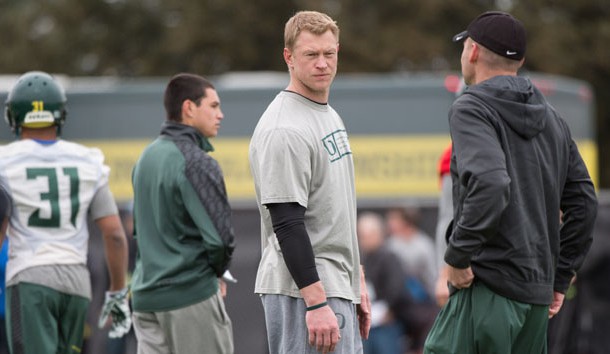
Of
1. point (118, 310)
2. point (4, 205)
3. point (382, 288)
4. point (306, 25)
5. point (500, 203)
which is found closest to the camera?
point (500, 203)

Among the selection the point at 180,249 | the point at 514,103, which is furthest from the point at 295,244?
the point at 180,249

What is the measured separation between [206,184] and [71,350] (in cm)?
128

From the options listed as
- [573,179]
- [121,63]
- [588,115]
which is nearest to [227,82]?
[588,115]

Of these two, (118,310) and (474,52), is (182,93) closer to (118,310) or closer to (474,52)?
(118,310)

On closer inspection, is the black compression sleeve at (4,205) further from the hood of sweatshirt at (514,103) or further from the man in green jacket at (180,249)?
the hood of sweatshirt at (514,103)

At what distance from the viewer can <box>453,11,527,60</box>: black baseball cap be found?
16.5 ft

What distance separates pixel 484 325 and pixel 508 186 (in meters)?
0.63

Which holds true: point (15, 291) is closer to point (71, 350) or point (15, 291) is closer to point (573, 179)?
point (71, 350)

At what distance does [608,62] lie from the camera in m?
29.5

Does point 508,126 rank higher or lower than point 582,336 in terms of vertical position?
higher

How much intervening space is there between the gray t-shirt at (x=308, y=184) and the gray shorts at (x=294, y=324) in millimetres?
46

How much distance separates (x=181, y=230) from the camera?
6.27 m

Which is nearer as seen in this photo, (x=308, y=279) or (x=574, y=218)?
(x=308, y=279)

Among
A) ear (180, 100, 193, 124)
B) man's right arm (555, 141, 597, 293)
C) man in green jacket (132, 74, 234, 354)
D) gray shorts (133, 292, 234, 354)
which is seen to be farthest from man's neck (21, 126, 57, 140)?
man's right arm (555, 141, 597, 293)
